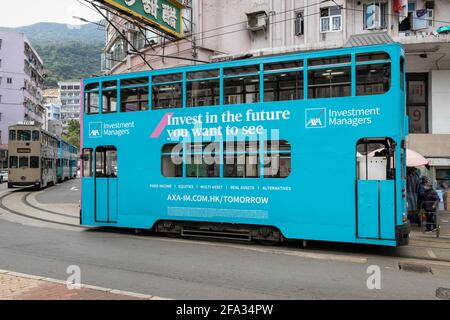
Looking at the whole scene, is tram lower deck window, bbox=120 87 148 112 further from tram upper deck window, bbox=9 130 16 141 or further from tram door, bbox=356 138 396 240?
tram upper deck window, bbox=9 130 16 141

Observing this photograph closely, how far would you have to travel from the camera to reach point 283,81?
9.98 metres

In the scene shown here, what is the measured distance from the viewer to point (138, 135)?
1160 centimetres

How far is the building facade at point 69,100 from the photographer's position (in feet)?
509

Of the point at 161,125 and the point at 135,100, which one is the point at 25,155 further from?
the point at 161,125

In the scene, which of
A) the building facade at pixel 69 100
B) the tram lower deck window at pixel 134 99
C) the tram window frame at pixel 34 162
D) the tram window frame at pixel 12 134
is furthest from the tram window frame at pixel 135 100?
the building facade at pixel 69 100

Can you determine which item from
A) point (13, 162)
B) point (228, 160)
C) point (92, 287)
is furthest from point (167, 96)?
point (13, 162)

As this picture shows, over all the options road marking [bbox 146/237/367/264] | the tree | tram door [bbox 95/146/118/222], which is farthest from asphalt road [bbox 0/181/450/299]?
the tree

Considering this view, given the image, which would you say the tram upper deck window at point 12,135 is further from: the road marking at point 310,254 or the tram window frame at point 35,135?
the road marking at point 310,254

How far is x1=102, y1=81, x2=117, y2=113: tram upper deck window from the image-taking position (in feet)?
39.5

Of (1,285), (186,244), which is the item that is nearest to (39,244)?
(186,244)

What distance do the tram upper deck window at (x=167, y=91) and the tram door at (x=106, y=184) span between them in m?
1.89

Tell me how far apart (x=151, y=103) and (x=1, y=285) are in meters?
6.23

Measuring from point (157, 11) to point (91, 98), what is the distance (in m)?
6.27

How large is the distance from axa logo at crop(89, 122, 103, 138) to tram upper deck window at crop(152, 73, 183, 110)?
1.85m
